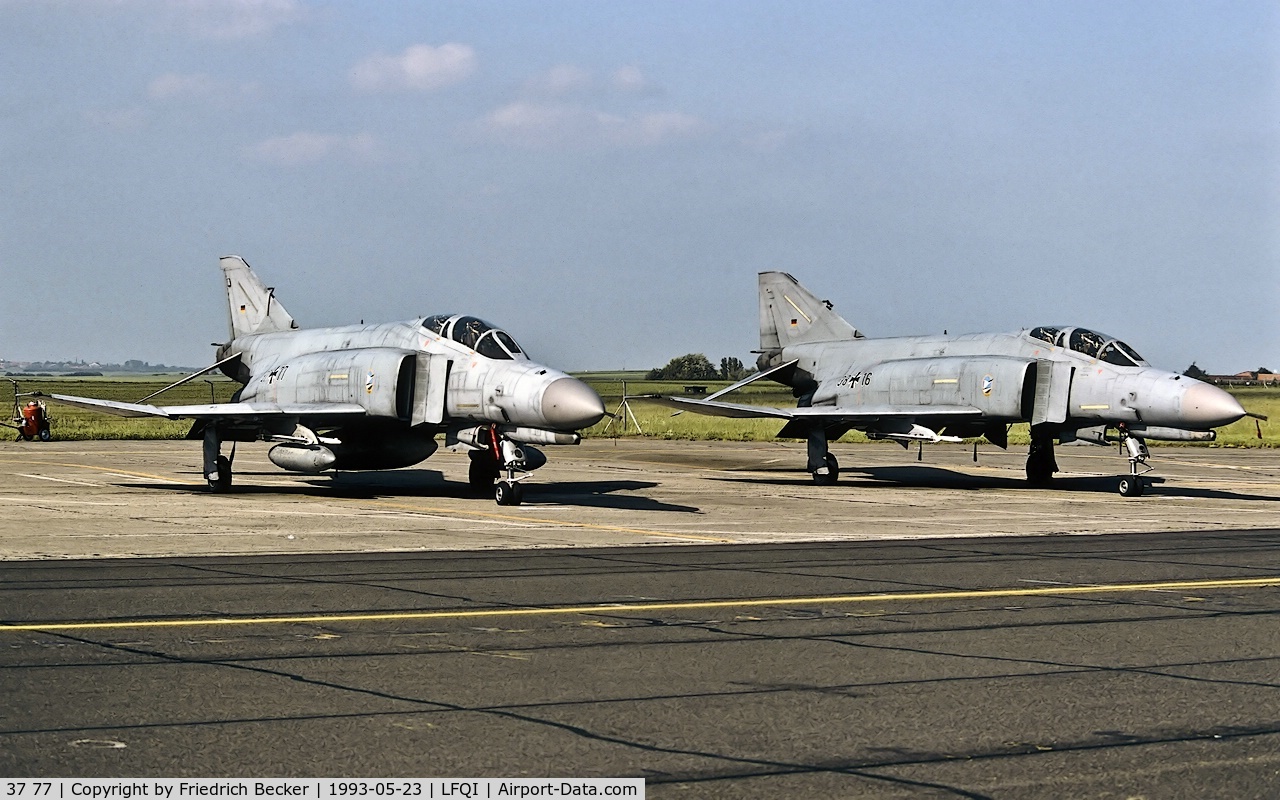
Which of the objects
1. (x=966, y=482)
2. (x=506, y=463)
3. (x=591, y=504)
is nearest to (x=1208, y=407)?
(x=966, y=482)

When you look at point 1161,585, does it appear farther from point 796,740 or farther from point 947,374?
point 947,374

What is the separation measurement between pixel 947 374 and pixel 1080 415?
2.78 meters

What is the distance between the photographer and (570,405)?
20.4 meters

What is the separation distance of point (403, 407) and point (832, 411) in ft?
30.1

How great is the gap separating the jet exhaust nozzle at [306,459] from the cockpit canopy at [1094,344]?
13501mm

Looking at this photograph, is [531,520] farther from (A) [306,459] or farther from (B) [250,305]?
(B) [250,305]

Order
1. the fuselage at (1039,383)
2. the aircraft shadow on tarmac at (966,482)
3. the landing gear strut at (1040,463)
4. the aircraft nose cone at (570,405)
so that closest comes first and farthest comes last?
the aircraft nose cone at (570,405) < the fuselage at (1039,383) < the aircraft shadow on tarmac at (966,482) < the landing gear strut at (1040,463)

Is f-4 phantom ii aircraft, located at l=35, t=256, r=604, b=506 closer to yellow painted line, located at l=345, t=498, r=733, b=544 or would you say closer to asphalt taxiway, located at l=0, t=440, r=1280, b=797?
yellow painted line, located at l=345, t=498, r=733, b=544

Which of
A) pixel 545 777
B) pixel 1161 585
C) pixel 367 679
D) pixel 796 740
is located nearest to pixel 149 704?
pixel 367 679

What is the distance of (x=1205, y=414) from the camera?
2300 cm

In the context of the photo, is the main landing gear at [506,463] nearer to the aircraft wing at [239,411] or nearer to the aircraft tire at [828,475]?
the aircraft wing at [239,411]

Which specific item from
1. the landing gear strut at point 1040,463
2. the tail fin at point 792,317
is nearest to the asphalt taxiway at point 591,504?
the landing gear strut at point 1040,463

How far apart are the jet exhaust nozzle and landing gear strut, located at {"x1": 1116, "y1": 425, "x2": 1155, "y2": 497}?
13.9 m

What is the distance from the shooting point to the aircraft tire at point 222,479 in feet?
78.3
